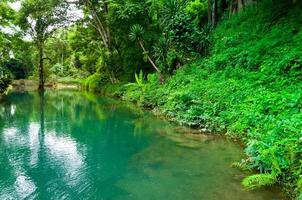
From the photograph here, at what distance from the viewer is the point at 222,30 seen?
1731 centimetres

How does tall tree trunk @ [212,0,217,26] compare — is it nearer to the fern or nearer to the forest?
the forest

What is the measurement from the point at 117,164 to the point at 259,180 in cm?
303

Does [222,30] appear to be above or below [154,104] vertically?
above

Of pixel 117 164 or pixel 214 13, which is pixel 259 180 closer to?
pixel 117 164

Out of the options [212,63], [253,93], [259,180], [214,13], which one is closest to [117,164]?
[259,180]

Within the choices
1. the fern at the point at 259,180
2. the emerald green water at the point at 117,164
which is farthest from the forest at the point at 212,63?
the emerald green water at the point at 117,164

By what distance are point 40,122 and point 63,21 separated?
57.0 ft

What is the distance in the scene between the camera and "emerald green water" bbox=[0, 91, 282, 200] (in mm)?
5219

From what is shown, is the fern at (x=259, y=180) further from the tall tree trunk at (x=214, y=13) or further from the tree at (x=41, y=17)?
the tree at (x=41, y=17)

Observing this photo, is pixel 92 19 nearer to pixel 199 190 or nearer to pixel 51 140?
pixel 51 140

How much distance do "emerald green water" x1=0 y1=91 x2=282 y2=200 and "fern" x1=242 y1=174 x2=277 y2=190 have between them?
0.13 m

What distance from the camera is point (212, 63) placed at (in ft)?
46.3

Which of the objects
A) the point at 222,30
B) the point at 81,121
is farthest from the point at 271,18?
the point at 81,121

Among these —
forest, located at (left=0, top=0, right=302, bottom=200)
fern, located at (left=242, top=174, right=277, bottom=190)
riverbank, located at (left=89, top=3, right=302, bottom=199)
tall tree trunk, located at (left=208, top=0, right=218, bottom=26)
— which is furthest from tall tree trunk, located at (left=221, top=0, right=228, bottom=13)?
fern, located at (left=242, top=174, right=277, bottom=190)
